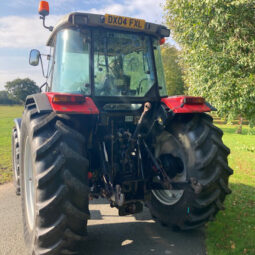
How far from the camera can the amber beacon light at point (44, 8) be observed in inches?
144

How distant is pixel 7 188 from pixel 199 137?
4.06 m

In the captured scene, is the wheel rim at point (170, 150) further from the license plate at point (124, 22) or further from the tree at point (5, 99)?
the tree at point (5, 99)

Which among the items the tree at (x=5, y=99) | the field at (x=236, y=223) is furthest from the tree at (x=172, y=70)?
the tree at (x=5, y=99)

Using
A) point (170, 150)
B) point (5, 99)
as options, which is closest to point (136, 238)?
point (170, 150)

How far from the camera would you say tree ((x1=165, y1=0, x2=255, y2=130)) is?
21.0 ft

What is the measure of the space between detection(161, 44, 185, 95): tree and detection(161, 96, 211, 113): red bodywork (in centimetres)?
2318

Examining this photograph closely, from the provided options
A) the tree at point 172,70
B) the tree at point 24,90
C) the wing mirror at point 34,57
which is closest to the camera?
the wing mirror at point 34,57

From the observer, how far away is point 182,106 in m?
2.91

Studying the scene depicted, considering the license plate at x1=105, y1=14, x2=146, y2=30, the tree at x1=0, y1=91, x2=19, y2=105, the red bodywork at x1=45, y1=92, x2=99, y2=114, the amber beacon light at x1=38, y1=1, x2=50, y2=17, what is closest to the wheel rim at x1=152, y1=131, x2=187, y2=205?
the red bodywork at x1=45, y1=92, x2=99, y2=114

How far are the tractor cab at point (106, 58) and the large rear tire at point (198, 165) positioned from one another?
560mm

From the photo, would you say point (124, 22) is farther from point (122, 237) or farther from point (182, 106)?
point (122, 237)

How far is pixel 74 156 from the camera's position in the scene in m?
2.23

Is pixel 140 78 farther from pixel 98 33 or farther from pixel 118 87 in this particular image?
pixel 98 33

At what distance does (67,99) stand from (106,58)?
0.86 metres
